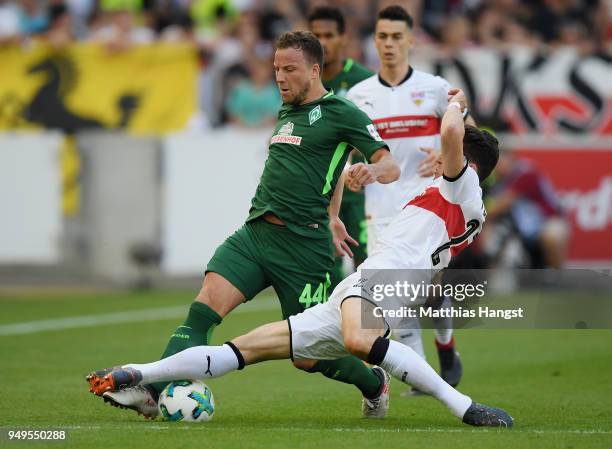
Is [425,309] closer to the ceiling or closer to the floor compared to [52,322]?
closer to the ceiling

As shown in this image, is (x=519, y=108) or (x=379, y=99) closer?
(x=379, y=99)

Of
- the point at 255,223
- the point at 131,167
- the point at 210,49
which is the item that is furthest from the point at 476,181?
the point at 210,49

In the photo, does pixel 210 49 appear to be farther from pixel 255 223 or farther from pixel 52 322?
pixel 255 223

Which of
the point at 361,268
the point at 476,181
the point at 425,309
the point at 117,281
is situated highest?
the point at 476,181

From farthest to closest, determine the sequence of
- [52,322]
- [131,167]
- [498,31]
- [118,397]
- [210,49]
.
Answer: [498,31] < [210,49] < [131,167] < [52,322] < [118,397]

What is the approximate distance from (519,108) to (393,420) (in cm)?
1115

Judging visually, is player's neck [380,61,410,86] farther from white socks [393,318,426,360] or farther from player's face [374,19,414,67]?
white socks [393,318,426,360]

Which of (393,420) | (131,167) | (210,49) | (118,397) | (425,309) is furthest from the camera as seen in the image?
(210,49)

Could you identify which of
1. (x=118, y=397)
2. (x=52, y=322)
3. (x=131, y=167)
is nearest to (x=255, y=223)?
(x=118, y=397)

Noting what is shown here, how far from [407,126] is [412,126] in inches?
1.6

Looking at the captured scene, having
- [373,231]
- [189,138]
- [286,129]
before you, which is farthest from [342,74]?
[189,138]

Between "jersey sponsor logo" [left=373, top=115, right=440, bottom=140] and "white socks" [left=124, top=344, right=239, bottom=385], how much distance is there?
10.3 feet

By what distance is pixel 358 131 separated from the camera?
8.34m

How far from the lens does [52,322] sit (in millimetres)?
14680
